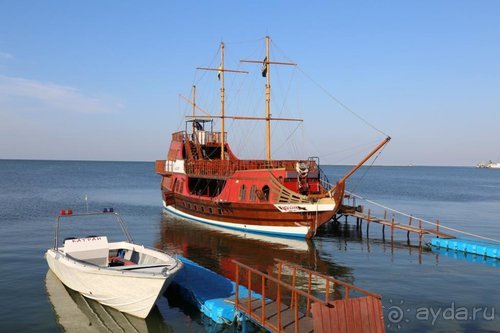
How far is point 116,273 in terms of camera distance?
583 inches

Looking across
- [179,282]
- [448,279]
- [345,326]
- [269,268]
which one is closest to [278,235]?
[269,268]

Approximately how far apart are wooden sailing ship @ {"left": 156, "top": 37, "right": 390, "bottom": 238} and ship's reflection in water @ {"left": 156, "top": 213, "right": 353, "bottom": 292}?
122cm

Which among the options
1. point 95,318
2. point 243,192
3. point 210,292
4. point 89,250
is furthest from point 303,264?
point 95,318

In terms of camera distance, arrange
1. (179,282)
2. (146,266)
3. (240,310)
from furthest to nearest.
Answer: (179,282)
(146,266)
(240,310)

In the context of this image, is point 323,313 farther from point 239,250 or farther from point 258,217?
point 258,217

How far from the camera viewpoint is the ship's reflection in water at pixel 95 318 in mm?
15016

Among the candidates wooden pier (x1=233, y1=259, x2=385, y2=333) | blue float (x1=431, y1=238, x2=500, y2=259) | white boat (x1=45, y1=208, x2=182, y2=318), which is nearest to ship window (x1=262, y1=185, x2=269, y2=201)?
blue float (x1=431, y1=238, x2=500, y2=259)

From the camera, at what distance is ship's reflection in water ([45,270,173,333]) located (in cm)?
1502

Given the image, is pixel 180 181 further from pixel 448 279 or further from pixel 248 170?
pixel 448 279

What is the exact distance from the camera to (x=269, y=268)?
77.3 feet

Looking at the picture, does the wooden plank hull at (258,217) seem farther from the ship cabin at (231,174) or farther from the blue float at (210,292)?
the blue float at (210,292)

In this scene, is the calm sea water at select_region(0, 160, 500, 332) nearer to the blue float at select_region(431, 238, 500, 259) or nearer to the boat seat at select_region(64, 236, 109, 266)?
the blue float at select_region(431, 238, 500, 259)

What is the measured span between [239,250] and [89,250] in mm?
11454

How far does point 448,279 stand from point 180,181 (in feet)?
95.6
